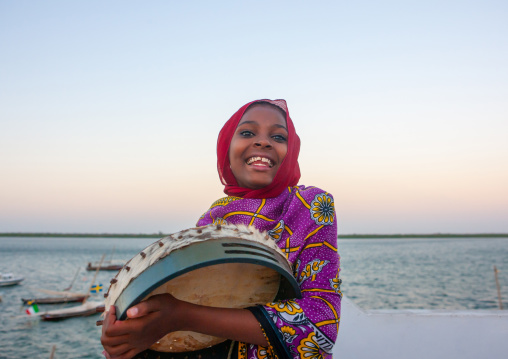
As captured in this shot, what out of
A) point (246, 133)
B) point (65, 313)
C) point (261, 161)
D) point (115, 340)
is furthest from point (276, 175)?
point (65, 313)

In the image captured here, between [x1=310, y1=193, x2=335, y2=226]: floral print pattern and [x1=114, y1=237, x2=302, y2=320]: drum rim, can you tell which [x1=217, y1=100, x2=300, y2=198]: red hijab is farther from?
[x1=114, y1=237, x2=302, y2=320]: drum rim

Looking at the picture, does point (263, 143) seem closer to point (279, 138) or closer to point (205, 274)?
point (279, 138)

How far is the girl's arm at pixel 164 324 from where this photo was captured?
0.89m

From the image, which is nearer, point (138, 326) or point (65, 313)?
point (138, 326)

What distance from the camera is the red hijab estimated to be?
1.59 metres

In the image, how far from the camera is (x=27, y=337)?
17609 mm

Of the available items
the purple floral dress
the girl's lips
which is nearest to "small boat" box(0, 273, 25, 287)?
the purple floral dress

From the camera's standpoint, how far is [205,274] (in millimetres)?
1122

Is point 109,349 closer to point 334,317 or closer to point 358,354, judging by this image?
point 334,317

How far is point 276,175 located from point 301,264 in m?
0.46

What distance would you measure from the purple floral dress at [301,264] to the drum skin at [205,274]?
0.25ft

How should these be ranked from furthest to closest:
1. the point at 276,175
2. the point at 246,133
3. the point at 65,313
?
the point at 65,313 → the point at 246,133 → the point at 276,175

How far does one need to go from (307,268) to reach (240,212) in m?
0.38

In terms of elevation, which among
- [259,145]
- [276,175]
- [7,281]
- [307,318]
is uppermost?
[259,145]
